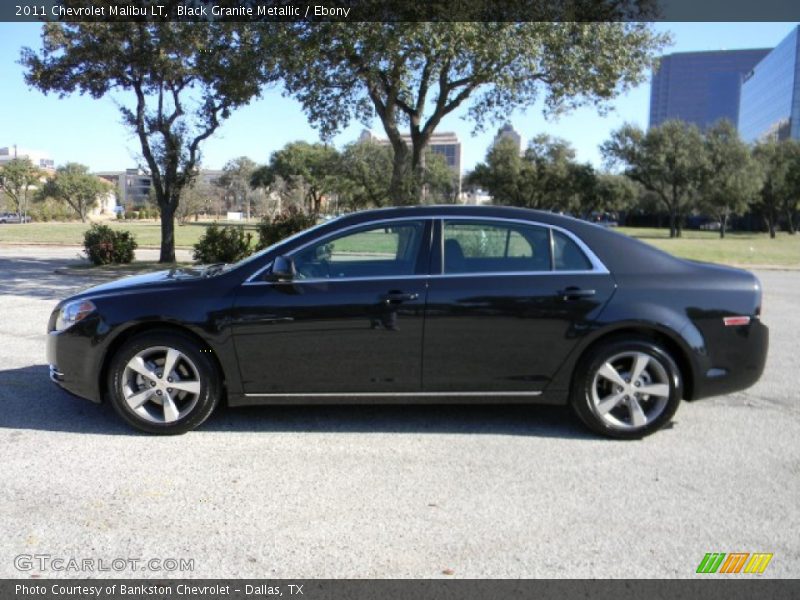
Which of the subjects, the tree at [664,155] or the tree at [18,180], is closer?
the tree at [664,155]

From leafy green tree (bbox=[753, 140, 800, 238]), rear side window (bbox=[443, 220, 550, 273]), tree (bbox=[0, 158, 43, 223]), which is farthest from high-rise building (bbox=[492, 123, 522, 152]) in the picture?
tree (bbox=[0, 158, 43, 223])

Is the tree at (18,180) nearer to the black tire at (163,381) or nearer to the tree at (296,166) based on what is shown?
the tree at (296,166)

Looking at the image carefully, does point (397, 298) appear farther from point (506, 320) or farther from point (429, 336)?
point (506, 320)

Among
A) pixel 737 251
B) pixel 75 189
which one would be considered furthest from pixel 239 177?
pixel 737 251

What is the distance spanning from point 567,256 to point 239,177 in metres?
99.6

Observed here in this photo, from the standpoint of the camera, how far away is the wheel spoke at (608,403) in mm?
4586

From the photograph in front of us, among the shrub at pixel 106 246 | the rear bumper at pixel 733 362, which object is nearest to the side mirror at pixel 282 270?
the rear bumper at pixel 733 362

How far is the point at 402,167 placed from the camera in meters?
17.0

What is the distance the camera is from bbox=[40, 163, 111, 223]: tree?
8819cm

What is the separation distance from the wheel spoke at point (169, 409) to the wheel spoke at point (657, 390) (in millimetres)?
3261

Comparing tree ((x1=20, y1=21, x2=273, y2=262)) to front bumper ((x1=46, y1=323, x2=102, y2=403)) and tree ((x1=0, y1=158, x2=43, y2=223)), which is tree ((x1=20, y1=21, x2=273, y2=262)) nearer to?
front bumper ((x1=46, y1=323, x2=102, y2=403))

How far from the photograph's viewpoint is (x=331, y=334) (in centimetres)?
452

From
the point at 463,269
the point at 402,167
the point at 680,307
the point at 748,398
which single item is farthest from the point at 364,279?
the point at 402,167
